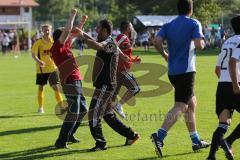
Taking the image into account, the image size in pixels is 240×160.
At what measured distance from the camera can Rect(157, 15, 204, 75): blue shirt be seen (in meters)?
8.05

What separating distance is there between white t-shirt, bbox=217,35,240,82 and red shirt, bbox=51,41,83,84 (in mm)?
2635

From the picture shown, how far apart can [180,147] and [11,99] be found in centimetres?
812

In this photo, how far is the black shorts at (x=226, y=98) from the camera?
7.61m

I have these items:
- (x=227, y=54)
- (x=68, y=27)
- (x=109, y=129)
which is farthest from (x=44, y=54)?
(x=227, y=54)

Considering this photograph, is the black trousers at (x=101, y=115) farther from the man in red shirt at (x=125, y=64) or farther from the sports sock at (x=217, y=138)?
the man in red shirt at (x=125, y=64)

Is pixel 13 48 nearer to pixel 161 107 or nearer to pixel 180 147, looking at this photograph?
pixel 161 107

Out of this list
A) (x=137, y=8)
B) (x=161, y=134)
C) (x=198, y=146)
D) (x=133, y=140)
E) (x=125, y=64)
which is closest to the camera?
(x=161, y=134)

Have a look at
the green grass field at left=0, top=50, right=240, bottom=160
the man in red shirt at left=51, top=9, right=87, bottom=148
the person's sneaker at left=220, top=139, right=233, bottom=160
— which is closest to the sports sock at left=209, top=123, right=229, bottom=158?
the person's sneaker at left=220, top=139, right=233, bottom=160

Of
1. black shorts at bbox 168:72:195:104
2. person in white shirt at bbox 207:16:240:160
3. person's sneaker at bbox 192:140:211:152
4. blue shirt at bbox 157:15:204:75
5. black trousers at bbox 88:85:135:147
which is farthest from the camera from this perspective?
black trousers at bbox 88:85:135:147

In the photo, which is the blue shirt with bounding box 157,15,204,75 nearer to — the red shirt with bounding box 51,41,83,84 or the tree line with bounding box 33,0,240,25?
the red shirt with bounding box 51,41,83,84

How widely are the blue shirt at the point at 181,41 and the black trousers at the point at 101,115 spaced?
1.22 metres

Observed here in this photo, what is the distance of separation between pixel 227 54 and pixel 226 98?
60cm

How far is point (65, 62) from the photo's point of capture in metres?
9.19

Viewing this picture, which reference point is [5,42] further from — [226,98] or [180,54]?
[226,98]
